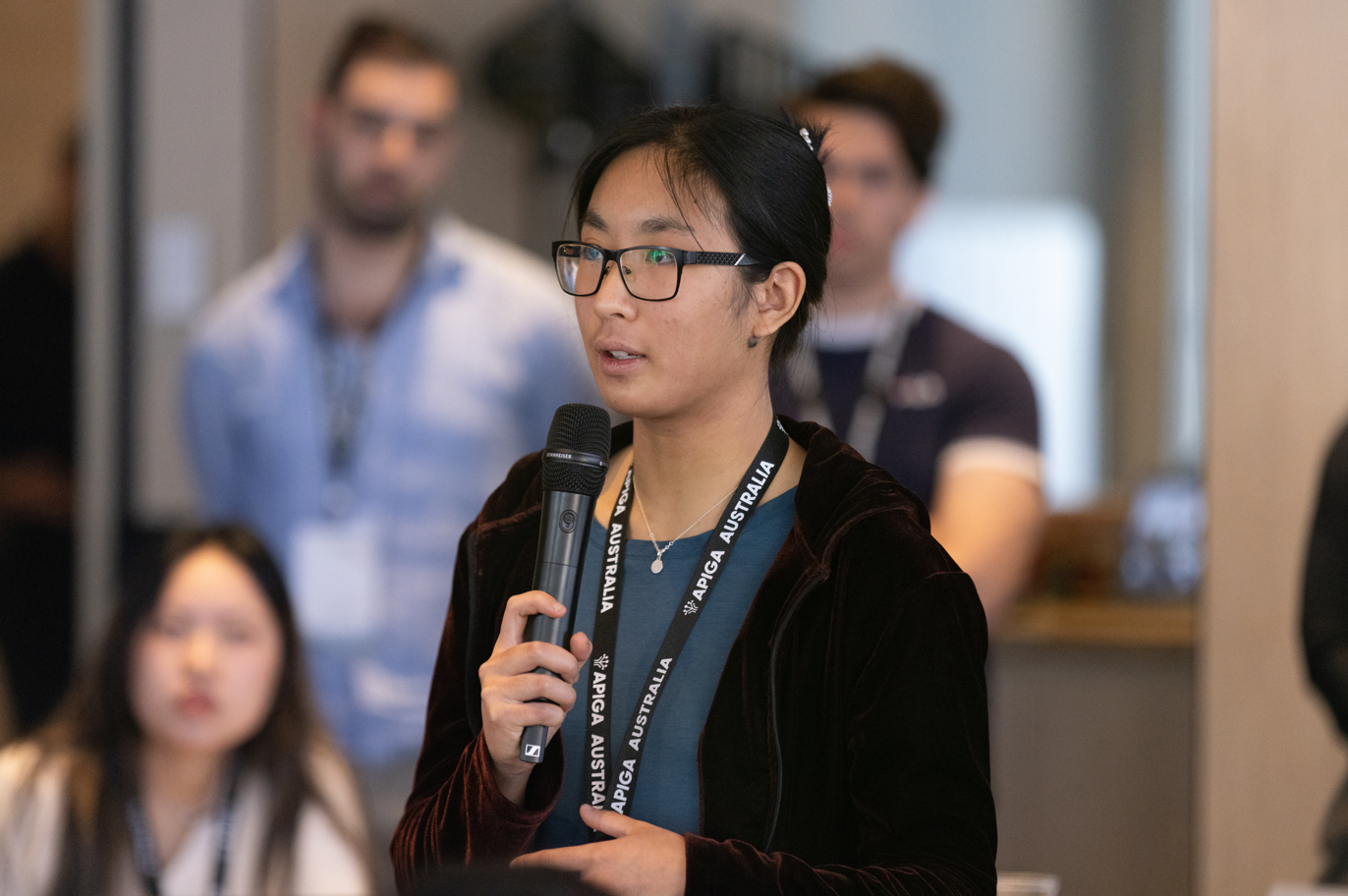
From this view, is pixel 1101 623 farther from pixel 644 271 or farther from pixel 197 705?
pixel 644 271

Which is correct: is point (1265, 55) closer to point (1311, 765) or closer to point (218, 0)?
point (1311, 765)

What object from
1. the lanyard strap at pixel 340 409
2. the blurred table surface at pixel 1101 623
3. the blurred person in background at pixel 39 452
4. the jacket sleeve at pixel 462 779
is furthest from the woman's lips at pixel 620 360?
the blurred person in background at pixel 39 452

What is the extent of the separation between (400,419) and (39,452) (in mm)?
1271

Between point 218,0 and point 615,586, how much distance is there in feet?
11.1

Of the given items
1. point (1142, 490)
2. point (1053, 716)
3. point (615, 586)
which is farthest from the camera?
point (1142, 490)

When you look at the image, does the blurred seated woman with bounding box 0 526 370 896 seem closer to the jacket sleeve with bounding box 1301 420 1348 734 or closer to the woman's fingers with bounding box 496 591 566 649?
the woman's fingers with bounding box 496 591 566 649

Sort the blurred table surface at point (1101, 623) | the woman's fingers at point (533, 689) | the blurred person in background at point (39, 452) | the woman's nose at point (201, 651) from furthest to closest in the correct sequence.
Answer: the blurred person in background at point (39, 452) → the blurred table surface at point (1101, 623) → the woman's nose at point (201, 651) → the woman's fingers at point (533, 689)

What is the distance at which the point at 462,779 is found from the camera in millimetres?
1251

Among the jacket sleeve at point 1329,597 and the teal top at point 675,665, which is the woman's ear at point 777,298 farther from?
the jacket sleeve at point 1329,597

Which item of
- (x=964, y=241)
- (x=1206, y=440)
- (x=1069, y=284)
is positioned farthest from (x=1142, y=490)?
(x=1206, y=440)

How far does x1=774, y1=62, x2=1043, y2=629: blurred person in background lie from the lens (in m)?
2.38

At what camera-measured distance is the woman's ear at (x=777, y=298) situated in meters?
1.26

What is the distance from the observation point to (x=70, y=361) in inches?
164

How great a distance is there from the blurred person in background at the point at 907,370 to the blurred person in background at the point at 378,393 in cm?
99
